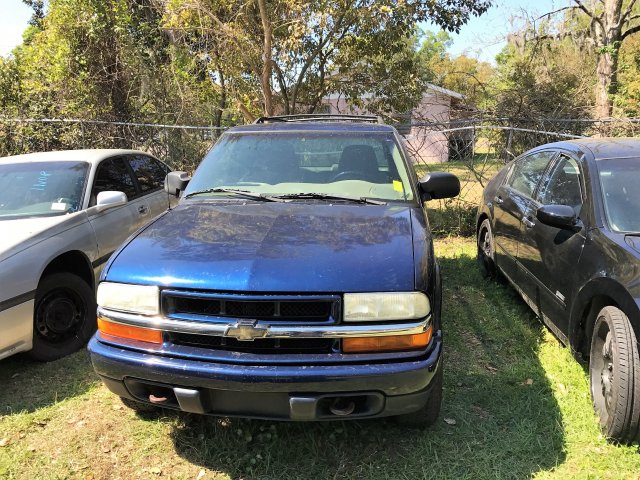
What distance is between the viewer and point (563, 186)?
3.80 meters

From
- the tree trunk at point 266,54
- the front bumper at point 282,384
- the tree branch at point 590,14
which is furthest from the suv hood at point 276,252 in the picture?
the tree branch at point 590,14

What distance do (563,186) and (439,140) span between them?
13.3ft

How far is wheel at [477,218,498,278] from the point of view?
5.39 meters

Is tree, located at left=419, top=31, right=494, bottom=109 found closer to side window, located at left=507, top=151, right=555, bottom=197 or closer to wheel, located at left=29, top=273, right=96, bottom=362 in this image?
side window, located at left=507, top=151, right=555, bottom=197

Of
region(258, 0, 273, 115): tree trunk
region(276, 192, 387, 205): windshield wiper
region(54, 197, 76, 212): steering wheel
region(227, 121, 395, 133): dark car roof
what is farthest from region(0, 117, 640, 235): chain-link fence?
region(276, 192, 387, 205): windshield wiper

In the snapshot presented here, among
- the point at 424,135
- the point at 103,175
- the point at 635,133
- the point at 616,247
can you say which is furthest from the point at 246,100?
the point at 616,247

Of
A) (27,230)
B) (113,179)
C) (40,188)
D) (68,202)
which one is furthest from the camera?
(113,179)

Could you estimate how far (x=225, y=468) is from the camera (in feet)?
8.95

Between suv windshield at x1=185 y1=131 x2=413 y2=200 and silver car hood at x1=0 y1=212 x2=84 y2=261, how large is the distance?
1243 mm

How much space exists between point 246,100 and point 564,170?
8677mm

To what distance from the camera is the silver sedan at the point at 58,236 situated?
356 centimetres

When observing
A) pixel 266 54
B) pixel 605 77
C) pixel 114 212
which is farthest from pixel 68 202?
pixel 605 77

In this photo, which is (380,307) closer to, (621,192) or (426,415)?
(426,415)

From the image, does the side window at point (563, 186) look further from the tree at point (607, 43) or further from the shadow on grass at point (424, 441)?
the tree at point (607, 43)
